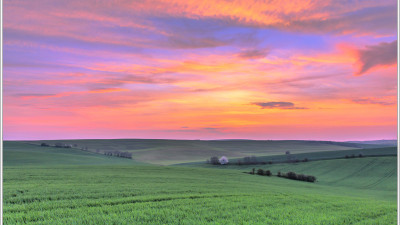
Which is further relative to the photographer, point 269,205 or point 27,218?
point 269,205

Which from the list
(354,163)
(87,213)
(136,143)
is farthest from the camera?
(136,143)

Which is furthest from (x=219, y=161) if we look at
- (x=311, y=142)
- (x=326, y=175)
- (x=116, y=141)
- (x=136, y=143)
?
(x=311, y=142)

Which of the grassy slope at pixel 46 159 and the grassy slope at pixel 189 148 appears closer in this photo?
the grassy slope at pixel 46 159

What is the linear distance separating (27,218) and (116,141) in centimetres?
15941

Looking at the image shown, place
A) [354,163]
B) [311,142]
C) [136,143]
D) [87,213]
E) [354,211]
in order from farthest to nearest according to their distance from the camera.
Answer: [311,142] < [136,143] < [354,163] < [354,211] < [87,213]

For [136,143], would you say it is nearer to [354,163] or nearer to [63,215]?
[354,163]

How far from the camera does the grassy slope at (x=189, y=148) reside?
398 feet

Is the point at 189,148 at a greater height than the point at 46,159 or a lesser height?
lesser

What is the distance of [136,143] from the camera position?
15788cm

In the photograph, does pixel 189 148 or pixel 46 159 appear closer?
pixel 46 159

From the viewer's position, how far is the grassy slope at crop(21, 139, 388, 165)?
398 feet

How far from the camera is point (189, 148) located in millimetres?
138625

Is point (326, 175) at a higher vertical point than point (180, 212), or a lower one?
lower

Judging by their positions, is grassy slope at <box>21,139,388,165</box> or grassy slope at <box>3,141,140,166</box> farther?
grassy slope at <box>21,139,388,165</box>
